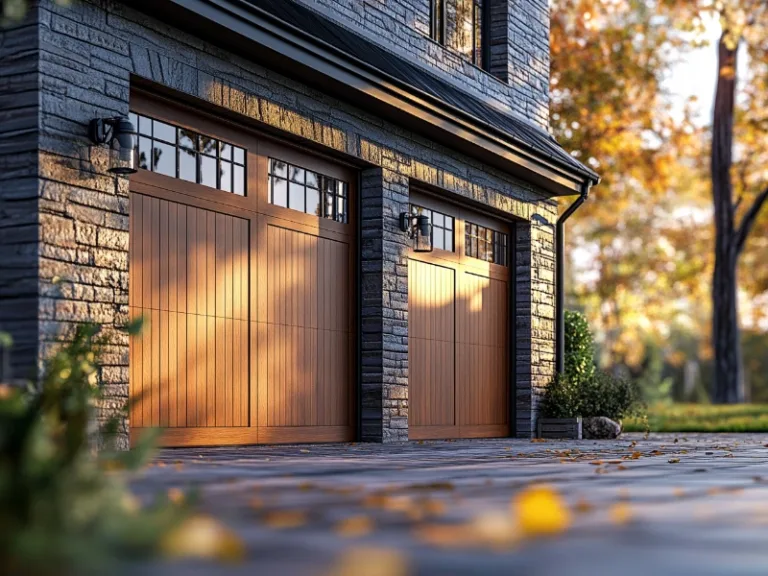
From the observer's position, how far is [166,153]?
29.2 ft

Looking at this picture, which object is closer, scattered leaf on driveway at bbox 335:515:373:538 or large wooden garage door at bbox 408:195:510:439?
scattered leaf on driveway at bbox 335:515:373:538

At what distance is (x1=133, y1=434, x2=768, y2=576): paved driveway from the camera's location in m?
2.94

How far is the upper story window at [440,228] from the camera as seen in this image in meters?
12.7

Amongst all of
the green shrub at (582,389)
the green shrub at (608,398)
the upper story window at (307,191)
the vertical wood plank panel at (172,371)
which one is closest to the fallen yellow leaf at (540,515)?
the vertical wood plank panel at (172,371)

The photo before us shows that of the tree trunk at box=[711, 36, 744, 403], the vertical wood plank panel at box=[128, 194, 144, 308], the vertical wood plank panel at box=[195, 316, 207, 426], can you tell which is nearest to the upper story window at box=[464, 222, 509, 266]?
the vertical wood plank panel at box=[195, 316, 207, 426]

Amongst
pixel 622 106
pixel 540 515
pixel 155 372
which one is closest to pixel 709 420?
pixel 622 106

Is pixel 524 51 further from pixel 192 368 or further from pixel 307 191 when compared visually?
pixel 192 368

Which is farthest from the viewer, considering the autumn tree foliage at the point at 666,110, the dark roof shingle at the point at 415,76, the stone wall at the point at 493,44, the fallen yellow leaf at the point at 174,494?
the autumn tree foliage at the point at 666,110

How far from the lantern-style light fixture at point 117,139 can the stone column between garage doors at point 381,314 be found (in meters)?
3.80

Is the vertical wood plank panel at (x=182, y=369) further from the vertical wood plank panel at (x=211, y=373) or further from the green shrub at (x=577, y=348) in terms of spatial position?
the green shrub at (x=577, y=348)

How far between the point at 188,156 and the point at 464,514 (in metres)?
5.67

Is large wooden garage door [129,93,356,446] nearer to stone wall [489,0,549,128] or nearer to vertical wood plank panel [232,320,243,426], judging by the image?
vertical wood plank panel [232,320,243,426]

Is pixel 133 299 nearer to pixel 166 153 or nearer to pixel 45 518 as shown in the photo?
pixel 166 153

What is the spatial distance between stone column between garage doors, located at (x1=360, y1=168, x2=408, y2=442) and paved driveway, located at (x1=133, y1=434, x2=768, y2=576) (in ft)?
11.1
